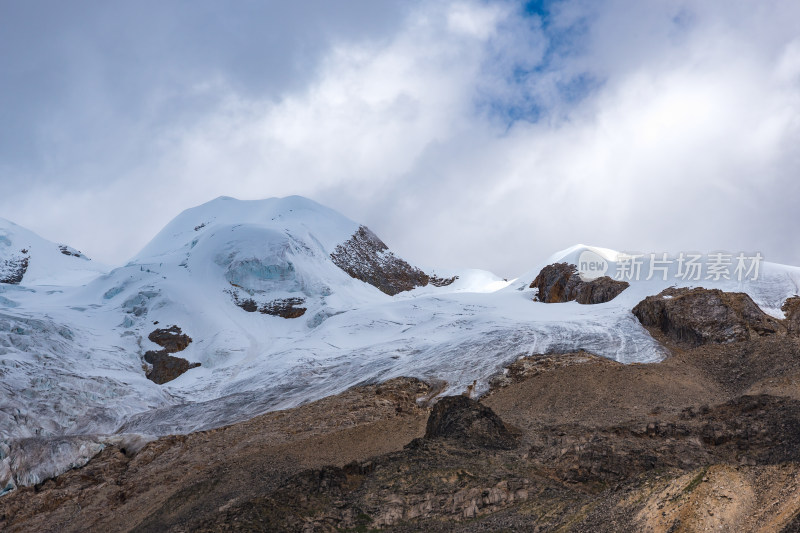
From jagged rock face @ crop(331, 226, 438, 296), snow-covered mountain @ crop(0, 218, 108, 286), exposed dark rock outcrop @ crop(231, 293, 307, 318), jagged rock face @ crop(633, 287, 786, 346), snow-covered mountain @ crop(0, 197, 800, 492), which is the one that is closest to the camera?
snow-covered mountain @ crop(0, 197, 800, 492)

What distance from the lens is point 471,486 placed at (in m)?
18.1

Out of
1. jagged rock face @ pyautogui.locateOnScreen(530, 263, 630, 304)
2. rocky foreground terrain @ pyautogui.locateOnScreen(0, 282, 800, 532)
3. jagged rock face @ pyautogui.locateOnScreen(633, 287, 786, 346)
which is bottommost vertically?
rocky foreground terrain @ pyautogui.locateOnScreen(0, 282, 800, 532)

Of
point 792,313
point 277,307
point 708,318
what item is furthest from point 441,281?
point 792,313

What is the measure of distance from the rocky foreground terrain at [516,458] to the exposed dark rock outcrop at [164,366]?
15.1m

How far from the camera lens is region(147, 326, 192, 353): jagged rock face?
51906 millimetres

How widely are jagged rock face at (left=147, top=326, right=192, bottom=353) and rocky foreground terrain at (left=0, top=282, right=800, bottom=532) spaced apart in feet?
62.2

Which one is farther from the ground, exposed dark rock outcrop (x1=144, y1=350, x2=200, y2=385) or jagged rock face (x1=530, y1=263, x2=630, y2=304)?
jagged rock face (x1=530, y1=263, x2=630, y2=304)

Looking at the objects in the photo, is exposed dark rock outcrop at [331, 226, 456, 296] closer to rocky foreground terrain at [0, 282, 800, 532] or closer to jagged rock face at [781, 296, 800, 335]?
rocky foreground terrain at [0, 282, 800, 532]

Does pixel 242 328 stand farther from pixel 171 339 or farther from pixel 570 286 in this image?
pixel 570 286

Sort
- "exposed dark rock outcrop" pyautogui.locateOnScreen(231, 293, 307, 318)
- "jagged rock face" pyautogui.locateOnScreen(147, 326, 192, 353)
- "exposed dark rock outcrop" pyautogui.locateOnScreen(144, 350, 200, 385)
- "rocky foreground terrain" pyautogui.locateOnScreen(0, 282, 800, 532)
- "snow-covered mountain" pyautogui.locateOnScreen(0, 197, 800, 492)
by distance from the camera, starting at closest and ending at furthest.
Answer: "rocky foreground terrain" pyautogui.locateOnScreen(0, 282, 800, 532) → "snow-covered mountain" pyautogui.locateOnScreen(0, 197, 800, 492) → "exposed dark rock outcrop" pyautogui.locateOnScreen(144, 350, 200, 385) → "jagged rock face" pyautogui.locateOnScreen(147, 326, 192, 353) → "exposed dark rock outcrop" pyautogui.locateOnScreen(231, 293, 307, 318)

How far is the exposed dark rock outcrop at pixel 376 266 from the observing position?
254ft

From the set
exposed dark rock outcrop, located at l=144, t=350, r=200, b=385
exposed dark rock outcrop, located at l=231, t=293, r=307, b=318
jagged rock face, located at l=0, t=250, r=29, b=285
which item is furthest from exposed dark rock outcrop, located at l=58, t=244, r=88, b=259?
exposed dark rock outcrop, located at l=144, t=350, r=200, b=385

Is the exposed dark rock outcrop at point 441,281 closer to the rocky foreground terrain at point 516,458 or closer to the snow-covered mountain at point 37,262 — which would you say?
the snow-covered mountain at point 37,262

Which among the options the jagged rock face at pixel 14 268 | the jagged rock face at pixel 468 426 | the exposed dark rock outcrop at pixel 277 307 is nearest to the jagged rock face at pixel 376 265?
the exposed dark rock outcrop at pixel 277 307
